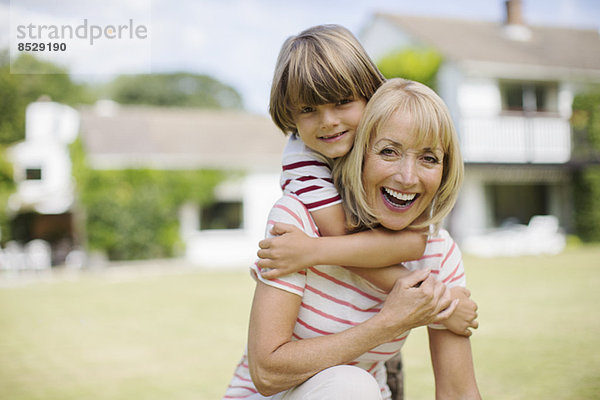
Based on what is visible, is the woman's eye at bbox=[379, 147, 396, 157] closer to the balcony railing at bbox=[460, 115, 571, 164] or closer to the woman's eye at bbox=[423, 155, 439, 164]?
the woman's eye at bbox=[423, 155, 439, 164]

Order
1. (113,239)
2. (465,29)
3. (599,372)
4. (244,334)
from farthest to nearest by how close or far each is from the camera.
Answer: (465,29) < (113,239) < (244,334) < (599,372)

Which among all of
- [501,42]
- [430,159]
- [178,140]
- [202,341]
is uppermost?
[501,42]

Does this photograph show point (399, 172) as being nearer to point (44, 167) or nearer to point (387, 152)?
point (387, 152)

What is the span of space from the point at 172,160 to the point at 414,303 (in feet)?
73.1

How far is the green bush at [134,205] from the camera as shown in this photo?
21453 mm

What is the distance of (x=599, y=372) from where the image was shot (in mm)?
5078

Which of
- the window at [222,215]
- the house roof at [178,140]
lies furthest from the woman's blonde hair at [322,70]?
the window at [222,215]

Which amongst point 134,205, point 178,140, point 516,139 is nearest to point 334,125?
point 134,205

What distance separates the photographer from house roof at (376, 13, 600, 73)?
22.1m

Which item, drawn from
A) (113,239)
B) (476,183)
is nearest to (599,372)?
(476,183)

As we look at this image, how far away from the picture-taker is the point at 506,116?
70.8 feet

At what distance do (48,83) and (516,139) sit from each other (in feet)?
130

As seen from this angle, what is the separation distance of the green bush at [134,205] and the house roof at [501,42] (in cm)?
1050

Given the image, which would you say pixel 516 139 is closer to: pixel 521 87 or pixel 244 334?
pixel 521 87
